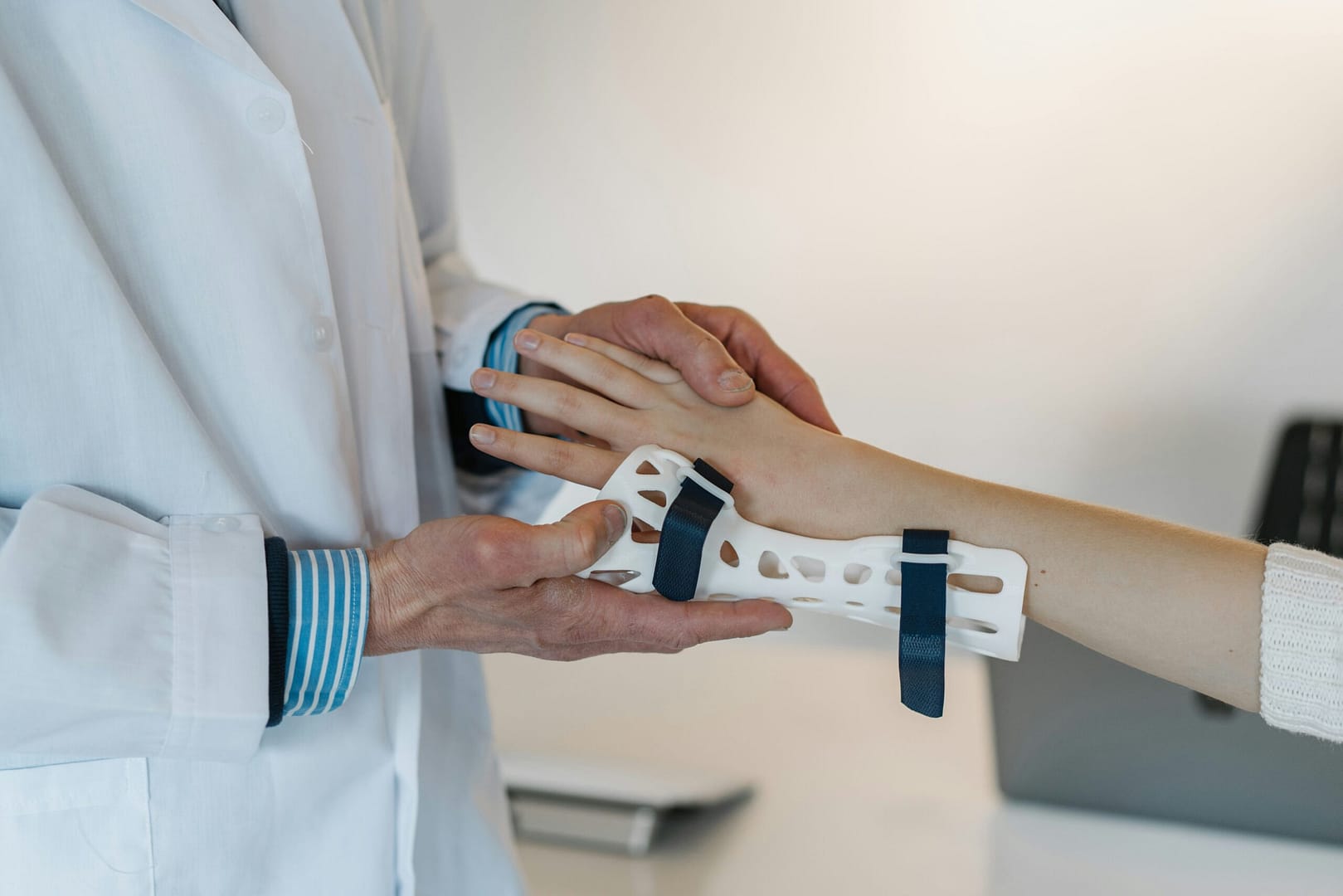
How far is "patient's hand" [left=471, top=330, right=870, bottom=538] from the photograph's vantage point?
0.89 m

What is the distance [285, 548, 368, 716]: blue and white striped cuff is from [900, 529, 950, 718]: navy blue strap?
408mm

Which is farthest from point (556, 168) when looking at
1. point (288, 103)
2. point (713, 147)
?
point (288, 103)

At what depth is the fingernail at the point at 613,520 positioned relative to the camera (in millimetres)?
738

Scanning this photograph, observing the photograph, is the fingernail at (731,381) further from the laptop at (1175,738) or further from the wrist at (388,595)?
the laptop at (1175,738)

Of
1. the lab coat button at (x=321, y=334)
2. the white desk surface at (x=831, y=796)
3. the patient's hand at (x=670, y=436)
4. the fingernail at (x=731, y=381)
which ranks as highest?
the lab coat button at (x=321, y=334)

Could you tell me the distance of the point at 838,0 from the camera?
1403mm

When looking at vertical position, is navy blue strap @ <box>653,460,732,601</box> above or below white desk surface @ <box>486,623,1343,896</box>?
above

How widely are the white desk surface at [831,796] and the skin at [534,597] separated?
702 mm

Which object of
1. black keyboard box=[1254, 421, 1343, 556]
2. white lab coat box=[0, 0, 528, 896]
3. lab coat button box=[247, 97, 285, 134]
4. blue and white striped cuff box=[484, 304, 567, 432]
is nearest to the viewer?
white lab coat box=[0, 0, 528, 896]

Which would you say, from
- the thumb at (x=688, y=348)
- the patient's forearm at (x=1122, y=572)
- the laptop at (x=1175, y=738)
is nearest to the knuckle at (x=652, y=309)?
the thumb at (x=688, y=348)

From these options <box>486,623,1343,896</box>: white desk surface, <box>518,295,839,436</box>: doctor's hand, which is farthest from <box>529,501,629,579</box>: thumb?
<box>486,623,1343,896</box>: white desk surface

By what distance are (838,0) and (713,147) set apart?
10.6 inches

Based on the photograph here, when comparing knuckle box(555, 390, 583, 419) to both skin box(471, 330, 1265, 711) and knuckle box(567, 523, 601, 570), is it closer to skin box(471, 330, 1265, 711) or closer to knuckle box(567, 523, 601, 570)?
skin box(471, 330, 1265, 711)

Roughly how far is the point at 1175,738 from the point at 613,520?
3.12 feet
